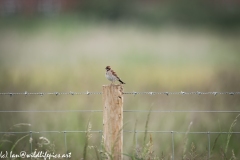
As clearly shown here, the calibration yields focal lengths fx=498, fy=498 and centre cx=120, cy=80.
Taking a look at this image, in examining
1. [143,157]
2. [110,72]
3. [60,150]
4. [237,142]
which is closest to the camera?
[143,157]

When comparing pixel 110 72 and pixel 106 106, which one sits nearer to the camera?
pixel 106 106

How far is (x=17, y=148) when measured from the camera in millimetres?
8500

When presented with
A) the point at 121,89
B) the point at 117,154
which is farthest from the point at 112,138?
the point at 121,89

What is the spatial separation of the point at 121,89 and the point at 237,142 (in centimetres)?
383

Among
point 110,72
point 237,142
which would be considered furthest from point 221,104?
point 110,72

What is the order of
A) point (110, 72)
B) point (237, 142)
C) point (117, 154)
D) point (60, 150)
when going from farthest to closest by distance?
point (237, 142), point (60, 150), point (110, 72), point (117, 154)

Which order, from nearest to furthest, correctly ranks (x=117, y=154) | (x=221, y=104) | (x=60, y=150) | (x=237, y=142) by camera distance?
(x=117, y=154) → (x=60, y=150) → (x=237, y=142) → (x=221, y=104)

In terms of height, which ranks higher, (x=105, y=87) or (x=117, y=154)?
(x=105, y=87)

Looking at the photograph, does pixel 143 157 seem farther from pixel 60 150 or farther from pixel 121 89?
pixel 60 150

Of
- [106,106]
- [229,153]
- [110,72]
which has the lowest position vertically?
[229,153]

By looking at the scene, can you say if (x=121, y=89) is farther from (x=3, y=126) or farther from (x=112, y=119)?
(x=3, y=126)

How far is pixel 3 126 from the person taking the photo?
29.2ft

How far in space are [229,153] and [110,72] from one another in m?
2.91

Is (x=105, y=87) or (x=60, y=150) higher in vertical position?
(x=105, y=87)
